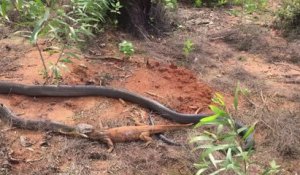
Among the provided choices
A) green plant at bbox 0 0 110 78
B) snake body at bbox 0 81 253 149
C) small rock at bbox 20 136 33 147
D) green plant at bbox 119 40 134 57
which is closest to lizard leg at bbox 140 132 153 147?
snake body at bbox 0 81 253 149

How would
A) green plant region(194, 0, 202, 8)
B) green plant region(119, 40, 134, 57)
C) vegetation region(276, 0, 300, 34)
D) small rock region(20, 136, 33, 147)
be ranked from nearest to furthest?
small rock region(20, 136, 33, 147) → green plant region(119, 40, 134, 57) → vegetation region(276, 0, 300, 34) → green plant region(194, 0, 202, 8)

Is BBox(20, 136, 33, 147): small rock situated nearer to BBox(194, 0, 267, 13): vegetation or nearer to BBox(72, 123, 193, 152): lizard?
BBox(72, 123, 193, 152): lizard

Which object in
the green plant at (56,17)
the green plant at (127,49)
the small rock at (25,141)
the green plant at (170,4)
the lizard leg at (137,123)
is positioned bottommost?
the small rock at (25,141)

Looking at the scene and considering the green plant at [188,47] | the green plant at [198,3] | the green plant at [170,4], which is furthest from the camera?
the green plant at [198,3]

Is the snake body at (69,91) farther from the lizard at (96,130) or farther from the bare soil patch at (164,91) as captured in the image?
the lizard at (96,130)

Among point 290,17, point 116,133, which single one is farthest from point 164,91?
point 290,17

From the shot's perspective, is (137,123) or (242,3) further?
(242,3)

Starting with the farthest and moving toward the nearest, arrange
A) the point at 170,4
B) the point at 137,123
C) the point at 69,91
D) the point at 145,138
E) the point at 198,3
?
the point at 198,3, the point at 170,4, the point at 69,91, the point at 137,123, the point at 145,138

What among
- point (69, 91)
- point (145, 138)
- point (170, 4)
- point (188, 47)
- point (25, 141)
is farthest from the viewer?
point (170, 4)

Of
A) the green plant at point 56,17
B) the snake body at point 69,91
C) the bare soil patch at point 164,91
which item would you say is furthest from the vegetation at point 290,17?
the snake body at point 69,91

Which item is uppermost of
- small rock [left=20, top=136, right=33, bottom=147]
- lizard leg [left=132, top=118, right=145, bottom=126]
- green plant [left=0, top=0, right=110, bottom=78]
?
green plant [left=0, top=0, right=110, bottom=78]

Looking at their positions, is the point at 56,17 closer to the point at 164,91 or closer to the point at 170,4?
the point at 164,91

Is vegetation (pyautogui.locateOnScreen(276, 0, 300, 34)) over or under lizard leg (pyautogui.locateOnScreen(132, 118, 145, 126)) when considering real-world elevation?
over

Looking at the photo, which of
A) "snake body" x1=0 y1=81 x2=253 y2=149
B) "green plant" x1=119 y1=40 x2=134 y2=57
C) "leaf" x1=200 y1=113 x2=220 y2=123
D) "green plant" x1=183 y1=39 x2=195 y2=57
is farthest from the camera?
"green plant" x1=183 y1=39 x2=195 y2=57
